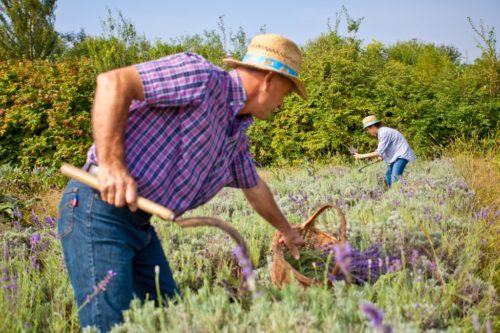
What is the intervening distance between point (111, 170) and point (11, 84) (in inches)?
361

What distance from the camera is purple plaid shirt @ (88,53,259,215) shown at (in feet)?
5.90

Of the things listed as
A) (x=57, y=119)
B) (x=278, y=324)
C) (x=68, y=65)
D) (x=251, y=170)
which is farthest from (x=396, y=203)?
(x=68, y=65)

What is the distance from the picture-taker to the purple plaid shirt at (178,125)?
5.90 feet

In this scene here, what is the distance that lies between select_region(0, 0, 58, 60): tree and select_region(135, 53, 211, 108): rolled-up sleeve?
19.4 meters

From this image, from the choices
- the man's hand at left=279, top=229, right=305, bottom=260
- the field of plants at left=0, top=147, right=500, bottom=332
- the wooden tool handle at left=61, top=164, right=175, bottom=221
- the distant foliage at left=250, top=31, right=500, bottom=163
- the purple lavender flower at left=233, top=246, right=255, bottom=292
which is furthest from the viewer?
the distant foliage at left=250, top=31, right=500, bottom=163

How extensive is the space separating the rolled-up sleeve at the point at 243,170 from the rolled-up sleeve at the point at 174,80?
64 centimetres

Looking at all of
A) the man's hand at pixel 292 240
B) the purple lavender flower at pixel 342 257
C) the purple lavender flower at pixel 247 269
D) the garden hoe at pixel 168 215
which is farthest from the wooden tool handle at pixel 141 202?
the man's hand at pixel 292 240

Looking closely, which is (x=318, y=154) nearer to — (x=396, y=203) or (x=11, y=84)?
(x=396, y=203)

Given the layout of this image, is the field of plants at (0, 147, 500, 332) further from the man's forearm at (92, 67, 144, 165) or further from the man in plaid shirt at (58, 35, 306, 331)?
the man's forearm at (92, 67, 144, 165)

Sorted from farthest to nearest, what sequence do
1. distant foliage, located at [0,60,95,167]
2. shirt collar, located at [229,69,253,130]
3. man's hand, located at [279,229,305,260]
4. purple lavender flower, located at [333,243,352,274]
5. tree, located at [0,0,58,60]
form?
tree, located at [0,0,58,60], distant foliage, located at [0,60,95,167], man's hand, located at [279,229,305,260], shirt collar, located at [229,69,253,130], purple lavender flower, located at [333,243,352,274]

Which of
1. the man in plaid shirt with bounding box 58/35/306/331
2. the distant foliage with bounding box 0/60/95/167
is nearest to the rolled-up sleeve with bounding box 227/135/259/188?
the man in plaid shirt with bounding box 58/35/306/331

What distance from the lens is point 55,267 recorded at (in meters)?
3.00

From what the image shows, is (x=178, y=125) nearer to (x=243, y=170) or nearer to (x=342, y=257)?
(x=243, y=170)

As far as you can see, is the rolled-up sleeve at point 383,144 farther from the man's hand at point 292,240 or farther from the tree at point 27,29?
the tree at point 27,29
